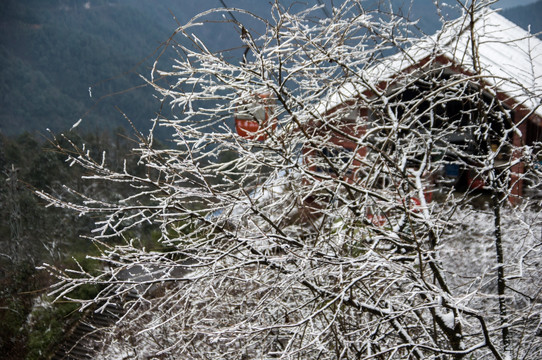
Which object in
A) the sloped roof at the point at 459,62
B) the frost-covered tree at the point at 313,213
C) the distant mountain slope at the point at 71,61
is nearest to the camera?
the frost-covered tree at the point at 313,213

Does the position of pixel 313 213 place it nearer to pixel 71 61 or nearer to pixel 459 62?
pixel 459 62

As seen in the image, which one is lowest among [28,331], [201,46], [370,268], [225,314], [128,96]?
[128,96]

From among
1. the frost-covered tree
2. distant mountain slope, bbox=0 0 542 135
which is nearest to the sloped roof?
the frost-covered tree

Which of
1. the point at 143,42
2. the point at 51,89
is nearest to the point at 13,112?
the point at 51,89

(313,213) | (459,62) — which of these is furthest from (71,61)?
(313,213)

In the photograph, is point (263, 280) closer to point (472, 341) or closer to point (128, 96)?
point (472, 341)

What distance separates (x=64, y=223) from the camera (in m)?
32.8

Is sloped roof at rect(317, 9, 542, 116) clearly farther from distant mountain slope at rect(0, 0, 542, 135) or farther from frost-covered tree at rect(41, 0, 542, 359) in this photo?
distant mountain slope at rect(0, 0, 542, 135)

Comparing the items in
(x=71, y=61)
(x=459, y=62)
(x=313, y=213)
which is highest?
(x=459, y=62)

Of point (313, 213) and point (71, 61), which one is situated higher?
point (313, 213)

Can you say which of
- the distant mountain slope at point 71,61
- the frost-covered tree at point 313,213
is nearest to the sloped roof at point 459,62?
the frost-covered tree at point 313,213

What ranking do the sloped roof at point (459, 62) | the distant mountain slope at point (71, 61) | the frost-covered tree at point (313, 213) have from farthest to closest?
the distant mountain slope at point (71, 61)
the sloped roof at point (459, 62)
the frost-covered tree at point (313, 213)

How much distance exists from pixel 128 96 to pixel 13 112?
1413 inches

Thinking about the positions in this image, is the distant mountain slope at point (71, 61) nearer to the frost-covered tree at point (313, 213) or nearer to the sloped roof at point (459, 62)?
the sloped roof at point (459, 62)
